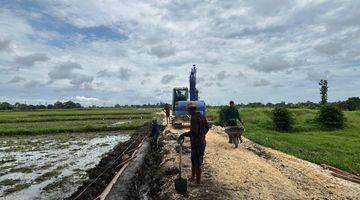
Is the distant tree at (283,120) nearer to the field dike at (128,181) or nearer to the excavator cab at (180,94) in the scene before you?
the excavator cab at (180,94)

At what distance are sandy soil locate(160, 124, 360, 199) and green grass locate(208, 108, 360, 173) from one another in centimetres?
257

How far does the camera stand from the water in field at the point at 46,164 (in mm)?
17328

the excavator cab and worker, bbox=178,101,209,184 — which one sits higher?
the excavator cab

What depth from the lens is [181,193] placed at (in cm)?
1155

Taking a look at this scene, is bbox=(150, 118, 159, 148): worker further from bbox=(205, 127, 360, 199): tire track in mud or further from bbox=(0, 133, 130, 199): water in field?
bbox=(205, 127, 360, 199): tire track in mud

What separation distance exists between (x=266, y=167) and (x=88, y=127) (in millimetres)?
35222

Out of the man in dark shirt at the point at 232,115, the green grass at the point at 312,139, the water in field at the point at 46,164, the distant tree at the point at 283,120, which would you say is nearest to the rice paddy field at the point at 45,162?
the water in field at the point at 46,164

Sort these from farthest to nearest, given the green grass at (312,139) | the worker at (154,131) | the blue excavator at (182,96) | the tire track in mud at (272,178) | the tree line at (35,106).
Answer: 1. the tree line at (35,106)
2. the blue excavator at (182,96)
3. the worker at (154,131)
4. the green grass at (312,139)
5. the tire track in mud at (272,178)

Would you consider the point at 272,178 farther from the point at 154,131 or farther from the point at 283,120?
the point at 283,120

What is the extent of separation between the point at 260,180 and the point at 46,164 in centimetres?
1485

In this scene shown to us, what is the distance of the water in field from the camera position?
1733 centimetres

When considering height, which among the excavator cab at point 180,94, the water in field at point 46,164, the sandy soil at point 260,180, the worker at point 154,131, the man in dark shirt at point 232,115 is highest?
the excavator cab at point 180,94

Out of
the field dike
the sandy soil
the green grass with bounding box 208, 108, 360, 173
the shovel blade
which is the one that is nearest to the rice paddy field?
the field dike

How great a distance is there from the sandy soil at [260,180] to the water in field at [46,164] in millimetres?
4906
